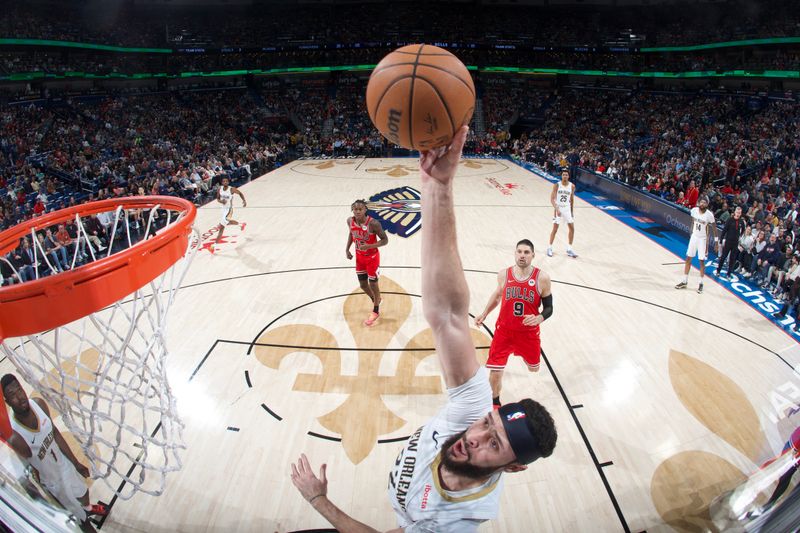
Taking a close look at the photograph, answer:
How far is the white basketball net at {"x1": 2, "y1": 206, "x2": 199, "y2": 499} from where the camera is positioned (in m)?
2.92

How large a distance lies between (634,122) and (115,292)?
90.9 ft

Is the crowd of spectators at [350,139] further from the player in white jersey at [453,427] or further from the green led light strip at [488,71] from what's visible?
the player in white jersey at [453,427]

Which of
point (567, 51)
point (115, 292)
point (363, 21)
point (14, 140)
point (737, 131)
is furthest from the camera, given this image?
point (363, 21)

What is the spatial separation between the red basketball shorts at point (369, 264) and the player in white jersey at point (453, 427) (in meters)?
4.28

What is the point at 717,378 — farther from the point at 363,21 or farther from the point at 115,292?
the point at 363,21

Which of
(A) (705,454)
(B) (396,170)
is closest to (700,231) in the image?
(A) (705,454)

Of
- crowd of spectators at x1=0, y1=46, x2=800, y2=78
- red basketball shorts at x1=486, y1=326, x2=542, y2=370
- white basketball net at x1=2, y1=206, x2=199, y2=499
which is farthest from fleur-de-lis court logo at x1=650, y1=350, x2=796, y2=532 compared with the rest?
crowd of spectators at x1=0, y1=46, x2=800, y2=78

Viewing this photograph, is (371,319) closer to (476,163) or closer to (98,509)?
(98,509)

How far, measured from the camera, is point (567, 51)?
29984mm

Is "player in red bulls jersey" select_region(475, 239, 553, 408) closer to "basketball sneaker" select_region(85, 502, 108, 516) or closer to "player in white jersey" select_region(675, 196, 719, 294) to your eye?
"basketball sneaker" select_region(85, 502, 108, 516)

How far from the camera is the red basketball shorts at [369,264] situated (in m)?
6.08

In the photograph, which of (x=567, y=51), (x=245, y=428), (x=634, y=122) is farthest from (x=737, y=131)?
(x=245, y=428)

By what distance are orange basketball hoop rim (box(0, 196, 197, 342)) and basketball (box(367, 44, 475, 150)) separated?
161 centimetres

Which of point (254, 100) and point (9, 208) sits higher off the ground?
point (254, 100)
